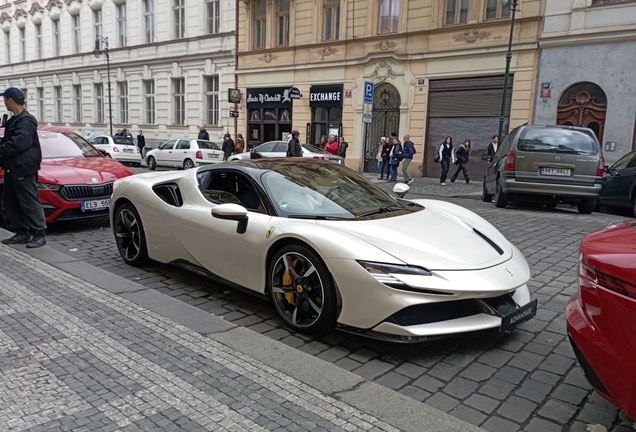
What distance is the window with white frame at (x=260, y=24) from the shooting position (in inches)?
1011

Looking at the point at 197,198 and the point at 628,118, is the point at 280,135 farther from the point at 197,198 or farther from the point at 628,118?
the point at 197,198

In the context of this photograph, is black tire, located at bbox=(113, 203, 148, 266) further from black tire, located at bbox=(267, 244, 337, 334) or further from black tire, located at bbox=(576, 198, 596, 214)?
black tire, located at bbox=(576, 198, 596, 214)

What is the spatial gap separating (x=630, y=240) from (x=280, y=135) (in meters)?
23.8

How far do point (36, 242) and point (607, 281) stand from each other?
20.9 feet

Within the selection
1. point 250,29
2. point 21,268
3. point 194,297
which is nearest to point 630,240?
point 194,297

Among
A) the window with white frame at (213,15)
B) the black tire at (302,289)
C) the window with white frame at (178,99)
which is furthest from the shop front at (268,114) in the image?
the black tire at (302,289)

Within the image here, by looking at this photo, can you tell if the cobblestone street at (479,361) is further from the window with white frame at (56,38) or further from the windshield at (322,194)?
the window with white frame at (56,38)

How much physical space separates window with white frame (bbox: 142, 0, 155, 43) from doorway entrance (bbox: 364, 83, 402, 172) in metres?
16.7

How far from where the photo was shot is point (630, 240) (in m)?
2.43

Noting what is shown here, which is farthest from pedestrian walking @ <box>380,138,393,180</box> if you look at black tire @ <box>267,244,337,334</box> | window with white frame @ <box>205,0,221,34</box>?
black tire @ <box>267,244,337,334</box>

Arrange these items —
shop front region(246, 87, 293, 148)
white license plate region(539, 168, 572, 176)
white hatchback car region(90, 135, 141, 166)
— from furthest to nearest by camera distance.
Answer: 1. shop front region(246, 87, 293, 148)
2. white hatchback car region(90, 135, 141, 166)
3. white license plate region(539, 168, 572, 176)

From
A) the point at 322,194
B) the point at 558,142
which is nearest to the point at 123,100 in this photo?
the point at 558,142

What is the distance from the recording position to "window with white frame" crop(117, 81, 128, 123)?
3362 cm

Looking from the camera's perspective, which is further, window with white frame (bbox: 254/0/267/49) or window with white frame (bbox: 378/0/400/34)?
window with white frame (bbox: 254/0/267/49)
